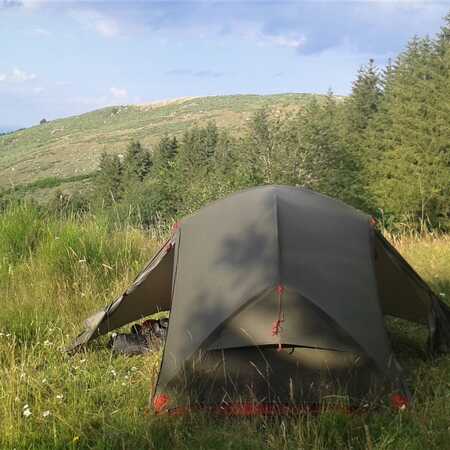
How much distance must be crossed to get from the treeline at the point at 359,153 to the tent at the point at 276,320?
74.1 feet

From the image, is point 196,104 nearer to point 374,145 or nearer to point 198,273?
point 374,145

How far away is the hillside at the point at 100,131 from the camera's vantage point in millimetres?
99438

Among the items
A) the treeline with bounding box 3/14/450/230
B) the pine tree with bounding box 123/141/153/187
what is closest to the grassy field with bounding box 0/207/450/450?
the treeline with bounding box 3/14/450/230

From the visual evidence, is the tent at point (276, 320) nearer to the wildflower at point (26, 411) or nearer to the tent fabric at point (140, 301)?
the tent fabric at point (140, 301)

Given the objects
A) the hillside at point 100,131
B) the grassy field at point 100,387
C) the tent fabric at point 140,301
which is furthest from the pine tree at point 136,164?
the tent fabric at point 140,301

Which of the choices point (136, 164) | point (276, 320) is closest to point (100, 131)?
point (136, 164)

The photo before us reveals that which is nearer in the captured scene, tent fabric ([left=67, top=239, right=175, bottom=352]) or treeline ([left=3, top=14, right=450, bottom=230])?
tent fabric ([left=67, top=239, right=175, bottom=352])

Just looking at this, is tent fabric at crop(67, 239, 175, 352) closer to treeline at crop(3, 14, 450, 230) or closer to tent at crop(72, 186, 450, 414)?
tent at crop(72, 186, 450, 414)

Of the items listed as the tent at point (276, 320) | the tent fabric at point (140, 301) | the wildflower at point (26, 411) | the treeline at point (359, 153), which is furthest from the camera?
the treeline at point (359, 153)

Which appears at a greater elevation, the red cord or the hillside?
the hillside

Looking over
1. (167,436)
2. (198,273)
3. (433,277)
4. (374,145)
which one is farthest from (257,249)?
(374,145)

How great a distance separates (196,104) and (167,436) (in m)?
155

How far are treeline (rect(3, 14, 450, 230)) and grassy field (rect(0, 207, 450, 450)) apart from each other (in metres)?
19.9

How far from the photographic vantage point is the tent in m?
3.62
